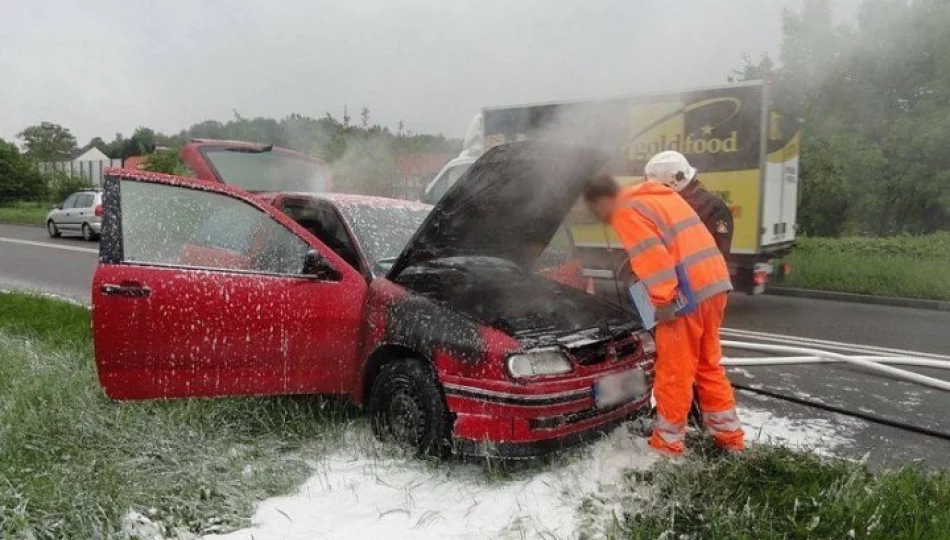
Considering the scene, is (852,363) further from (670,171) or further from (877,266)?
(877,266)

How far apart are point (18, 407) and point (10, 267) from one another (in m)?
10.3

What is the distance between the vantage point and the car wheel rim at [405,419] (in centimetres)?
359

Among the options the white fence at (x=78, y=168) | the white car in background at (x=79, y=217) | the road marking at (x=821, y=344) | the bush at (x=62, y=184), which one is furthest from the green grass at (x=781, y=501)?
the white fence at (x=78, y=168)

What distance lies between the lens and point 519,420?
129 inches

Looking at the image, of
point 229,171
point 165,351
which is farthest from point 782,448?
point 229,171

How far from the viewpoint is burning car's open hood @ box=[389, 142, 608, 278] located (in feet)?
12.7

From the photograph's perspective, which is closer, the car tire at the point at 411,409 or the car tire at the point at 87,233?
the car tire at the point at 411,409

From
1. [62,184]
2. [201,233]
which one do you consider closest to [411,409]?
[201,233]

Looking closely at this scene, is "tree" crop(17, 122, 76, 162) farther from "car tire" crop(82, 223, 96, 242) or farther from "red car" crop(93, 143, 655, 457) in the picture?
"red car" crop(93, 143, 655, 457)

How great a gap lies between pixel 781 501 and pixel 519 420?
116 cm

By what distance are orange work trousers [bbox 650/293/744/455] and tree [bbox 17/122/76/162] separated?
136ft

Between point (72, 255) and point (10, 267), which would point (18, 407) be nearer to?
point (10, 267)

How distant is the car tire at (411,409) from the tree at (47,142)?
40.6 m

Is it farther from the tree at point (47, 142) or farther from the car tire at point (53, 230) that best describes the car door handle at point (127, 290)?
the tree at point (47, 142)
